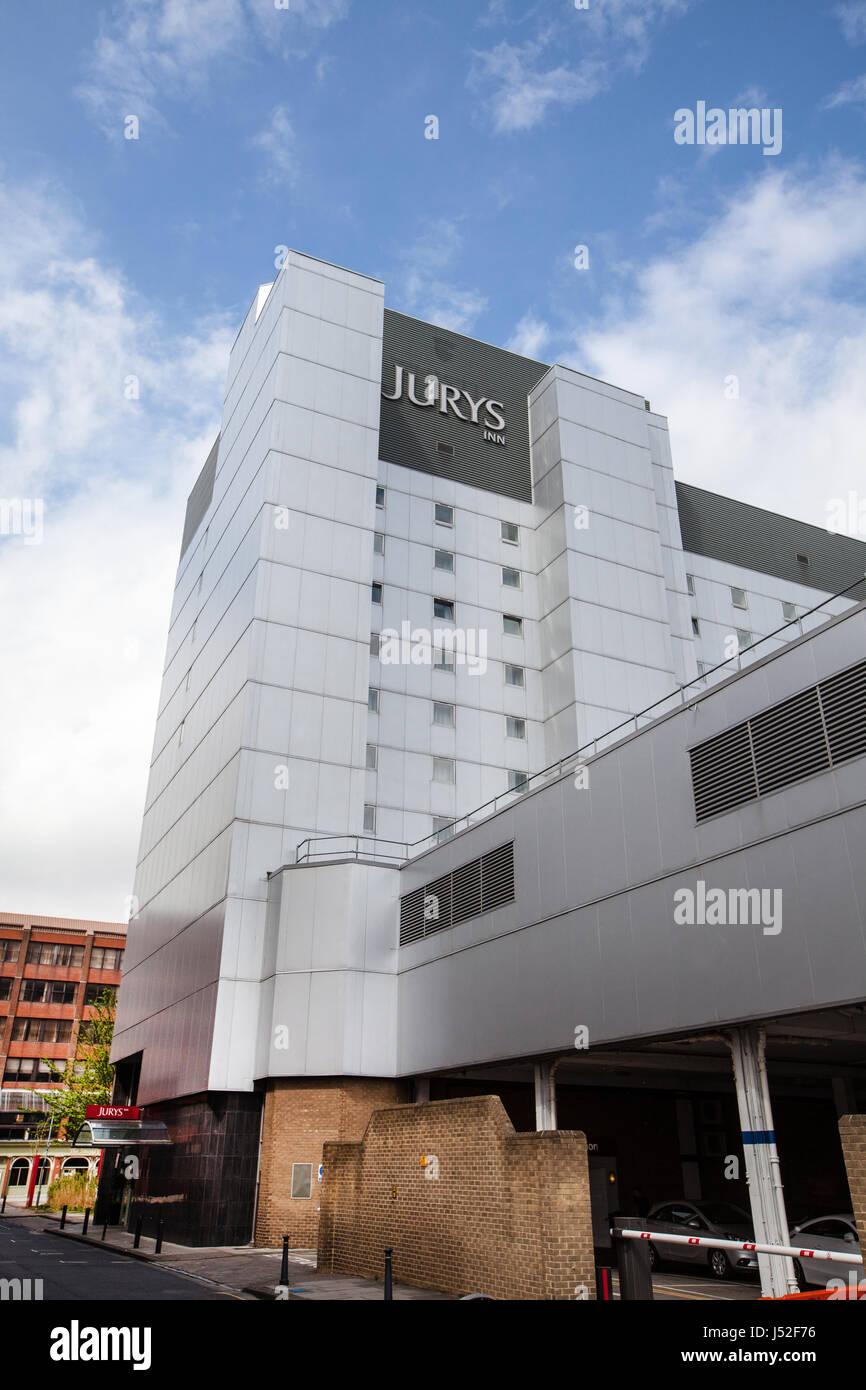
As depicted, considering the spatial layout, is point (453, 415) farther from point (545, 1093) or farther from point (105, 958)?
point (105, 958)

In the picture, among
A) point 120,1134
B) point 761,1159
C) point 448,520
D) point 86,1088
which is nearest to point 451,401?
point 448,520

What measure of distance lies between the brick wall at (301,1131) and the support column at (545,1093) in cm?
675

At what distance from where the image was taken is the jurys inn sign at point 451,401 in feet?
145

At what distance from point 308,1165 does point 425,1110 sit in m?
11.1

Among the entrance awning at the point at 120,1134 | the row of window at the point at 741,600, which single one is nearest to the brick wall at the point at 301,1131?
the entrance awning at the point at 120,1134

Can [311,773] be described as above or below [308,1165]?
above

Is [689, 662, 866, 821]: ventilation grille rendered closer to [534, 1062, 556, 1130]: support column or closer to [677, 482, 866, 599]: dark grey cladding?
[534, 1062, 556, 1130]: support column

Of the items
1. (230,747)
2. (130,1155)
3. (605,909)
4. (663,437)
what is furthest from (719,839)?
(663,437)

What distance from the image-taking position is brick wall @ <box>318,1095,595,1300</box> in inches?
554

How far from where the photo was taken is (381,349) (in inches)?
1662

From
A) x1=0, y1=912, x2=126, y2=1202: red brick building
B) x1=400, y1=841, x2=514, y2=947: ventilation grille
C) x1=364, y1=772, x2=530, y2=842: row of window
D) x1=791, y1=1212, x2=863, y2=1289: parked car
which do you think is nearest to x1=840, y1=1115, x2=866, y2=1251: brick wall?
x1=791, y1=1212, x2=863, y2=1289: parked car

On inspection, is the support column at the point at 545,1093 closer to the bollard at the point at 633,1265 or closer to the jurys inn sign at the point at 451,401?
the bollard at the point at 633,1265

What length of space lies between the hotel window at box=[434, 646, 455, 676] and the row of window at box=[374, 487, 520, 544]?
4.77 metres
